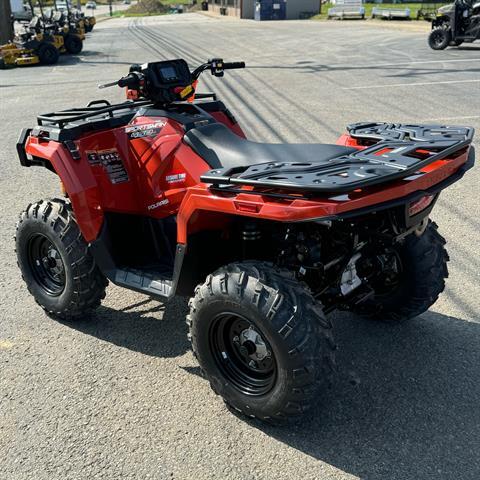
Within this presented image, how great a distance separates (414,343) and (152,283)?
1677mm

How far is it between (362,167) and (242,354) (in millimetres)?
1174

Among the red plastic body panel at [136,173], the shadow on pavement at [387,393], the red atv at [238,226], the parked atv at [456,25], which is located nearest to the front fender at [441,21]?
the parked atv at [456,25]

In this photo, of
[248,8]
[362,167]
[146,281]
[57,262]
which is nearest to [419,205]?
[362,167]

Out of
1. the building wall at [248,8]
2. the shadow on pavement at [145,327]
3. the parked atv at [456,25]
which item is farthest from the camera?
the building wall at [248,8]

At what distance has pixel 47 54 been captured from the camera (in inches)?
784

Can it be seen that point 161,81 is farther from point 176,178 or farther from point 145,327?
point 145,327

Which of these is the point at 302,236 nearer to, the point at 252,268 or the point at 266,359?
the point at 252,268

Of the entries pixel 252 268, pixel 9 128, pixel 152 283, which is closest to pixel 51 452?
pixel 152 283

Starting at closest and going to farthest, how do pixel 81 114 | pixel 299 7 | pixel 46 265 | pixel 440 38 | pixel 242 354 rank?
1. pixel 242 354
2. pixel 81 114
3. pixel 46 265
4. pixel 440 38
5. pixel 299 7

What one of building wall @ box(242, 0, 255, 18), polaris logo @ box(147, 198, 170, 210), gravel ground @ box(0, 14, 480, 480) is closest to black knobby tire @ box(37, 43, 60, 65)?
gravel ground @ box(0, 14, 480, 480)

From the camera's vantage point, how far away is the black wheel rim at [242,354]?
9.32 feet

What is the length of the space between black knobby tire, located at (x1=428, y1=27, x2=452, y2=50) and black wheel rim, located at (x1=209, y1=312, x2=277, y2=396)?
1799 centimetres

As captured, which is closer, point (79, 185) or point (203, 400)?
point (203, 400)

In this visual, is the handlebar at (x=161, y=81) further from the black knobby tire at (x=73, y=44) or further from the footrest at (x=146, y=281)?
the black knobby tire at (x=73, y=44)
